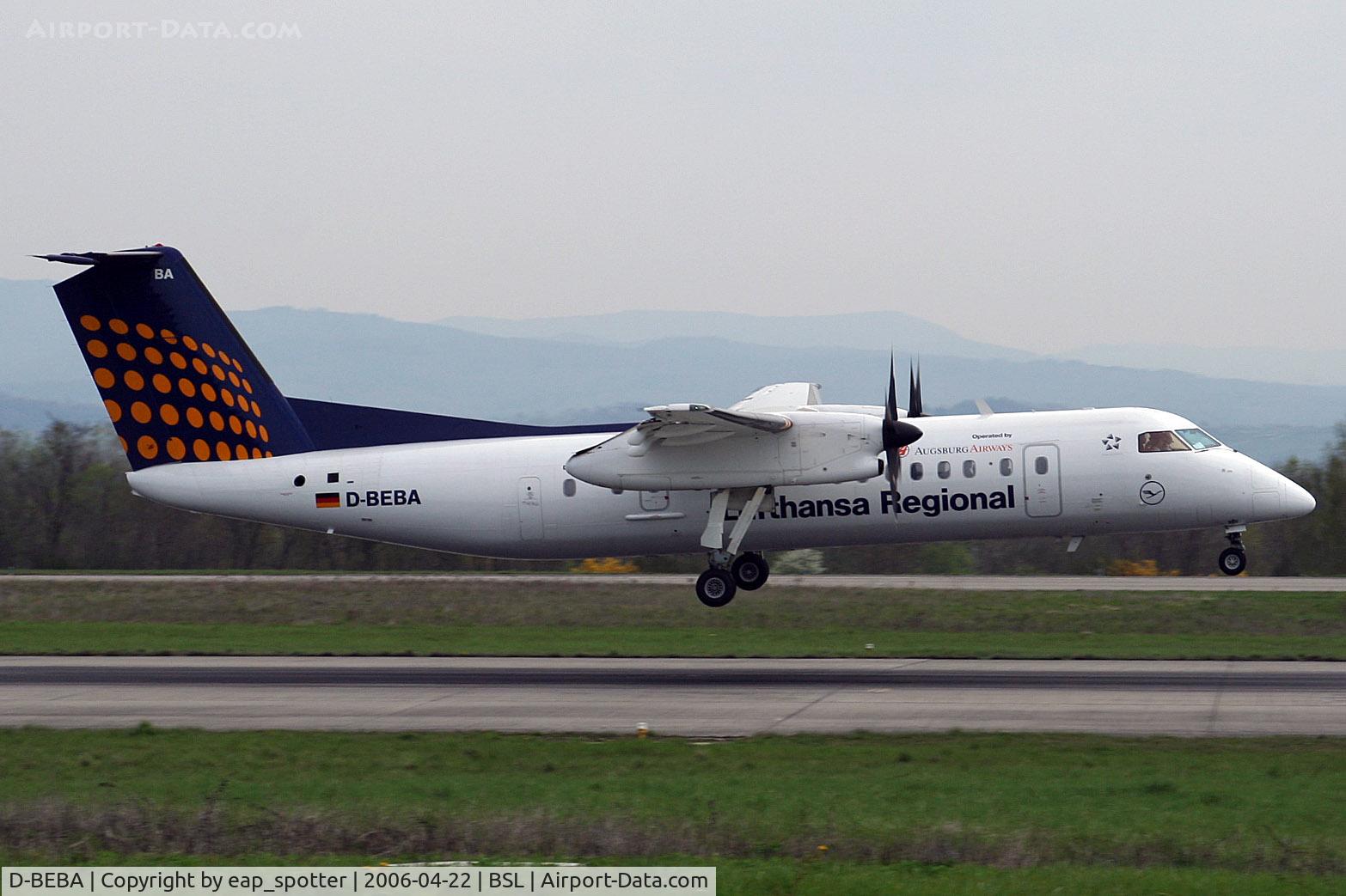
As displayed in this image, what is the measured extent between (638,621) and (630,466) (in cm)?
989

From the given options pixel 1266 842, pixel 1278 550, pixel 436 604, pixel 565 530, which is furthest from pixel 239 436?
pixel 1278 550

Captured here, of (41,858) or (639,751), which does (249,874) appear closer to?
(41,858)

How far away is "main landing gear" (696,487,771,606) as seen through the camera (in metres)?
25.3

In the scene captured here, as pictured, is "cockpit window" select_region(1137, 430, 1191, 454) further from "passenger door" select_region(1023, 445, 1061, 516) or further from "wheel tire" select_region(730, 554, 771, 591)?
"wheel tire" select_region(730, 554, 771, 591)

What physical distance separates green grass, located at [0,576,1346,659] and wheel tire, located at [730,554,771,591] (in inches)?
63.9

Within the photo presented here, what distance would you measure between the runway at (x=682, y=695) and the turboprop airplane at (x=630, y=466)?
8.17 ft

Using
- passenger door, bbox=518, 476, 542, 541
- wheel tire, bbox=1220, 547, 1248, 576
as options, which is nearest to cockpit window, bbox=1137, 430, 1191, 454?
wheel tire, bbox=1220, 547, 1248, 576

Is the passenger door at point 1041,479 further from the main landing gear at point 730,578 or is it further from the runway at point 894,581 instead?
the runway at point 894,581

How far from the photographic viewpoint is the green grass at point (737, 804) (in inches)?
462

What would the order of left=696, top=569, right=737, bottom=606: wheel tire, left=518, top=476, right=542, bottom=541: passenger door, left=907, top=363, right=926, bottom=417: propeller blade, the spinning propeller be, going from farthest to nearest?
left=518, top=476, right=542, bottom=541: passenger door < left=907, top=363, right=926, bottom=417: propeller blade < left=696, top=569, right=737, bottom=606: wheel tire < the spinning propeller

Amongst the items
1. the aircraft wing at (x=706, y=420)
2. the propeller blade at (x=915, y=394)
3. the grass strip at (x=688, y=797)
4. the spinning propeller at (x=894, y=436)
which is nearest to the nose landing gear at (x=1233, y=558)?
the propeller blade at (x=915, y=394)

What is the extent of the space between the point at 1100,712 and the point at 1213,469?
815 cm

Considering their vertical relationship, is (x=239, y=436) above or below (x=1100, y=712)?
above

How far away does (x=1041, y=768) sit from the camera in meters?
15.6
